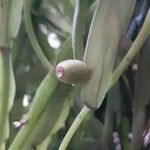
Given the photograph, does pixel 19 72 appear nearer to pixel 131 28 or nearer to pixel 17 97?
pixel 17 97

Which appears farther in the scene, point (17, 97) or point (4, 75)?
point (17, 97)

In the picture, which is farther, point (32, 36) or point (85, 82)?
point (32, 36)

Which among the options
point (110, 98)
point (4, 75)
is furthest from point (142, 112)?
point (4, 75)

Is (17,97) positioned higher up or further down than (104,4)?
further down

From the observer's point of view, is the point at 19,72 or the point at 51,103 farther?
the point at 19,72

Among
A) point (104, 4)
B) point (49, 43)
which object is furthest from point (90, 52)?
point (49, 43)

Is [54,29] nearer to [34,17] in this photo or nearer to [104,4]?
[34,17]

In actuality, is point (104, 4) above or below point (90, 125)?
above

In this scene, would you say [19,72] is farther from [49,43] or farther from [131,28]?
[131,28]
